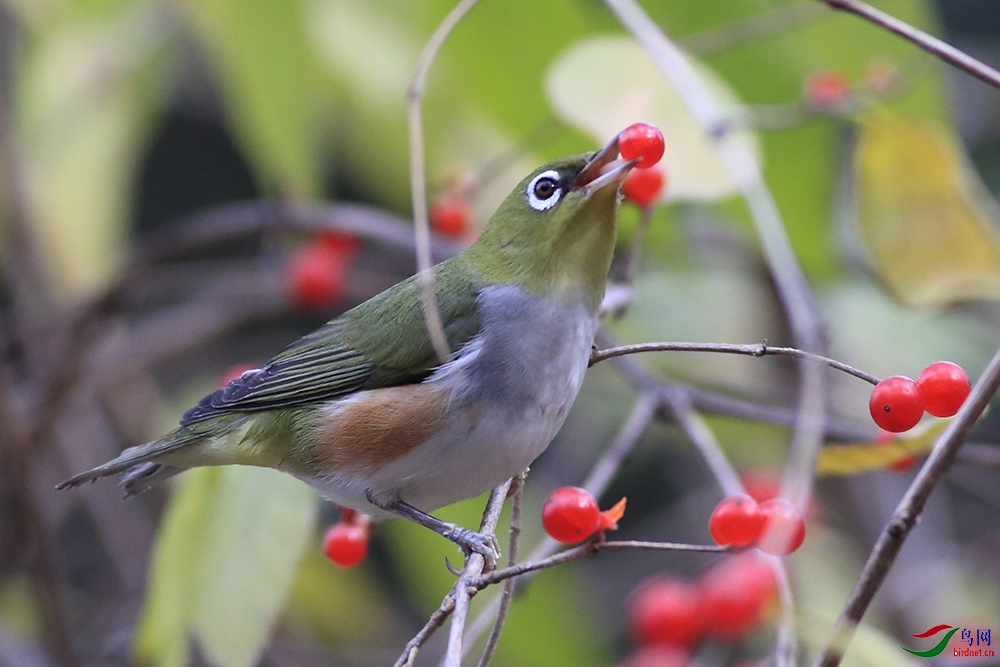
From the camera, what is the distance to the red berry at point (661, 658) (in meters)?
3.88

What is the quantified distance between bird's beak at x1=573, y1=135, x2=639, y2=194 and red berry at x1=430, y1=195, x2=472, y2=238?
1480 mm

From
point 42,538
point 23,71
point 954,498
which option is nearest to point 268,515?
point 42,538

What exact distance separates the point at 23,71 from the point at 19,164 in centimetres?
70

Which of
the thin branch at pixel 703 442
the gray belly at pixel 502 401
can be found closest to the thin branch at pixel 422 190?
the gray belly at pixel 502 401

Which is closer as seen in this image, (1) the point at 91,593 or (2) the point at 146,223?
(1) the point at 91,593

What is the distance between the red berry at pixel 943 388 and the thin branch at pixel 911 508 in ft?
1.86

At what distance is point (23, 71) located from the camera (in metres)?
5.08

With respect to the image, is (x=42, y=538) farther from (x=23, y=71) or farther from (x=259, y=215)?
(x=23, y=71)

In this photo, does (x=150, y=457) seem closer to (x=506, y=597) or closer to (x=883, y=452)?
(x=506, y=597)

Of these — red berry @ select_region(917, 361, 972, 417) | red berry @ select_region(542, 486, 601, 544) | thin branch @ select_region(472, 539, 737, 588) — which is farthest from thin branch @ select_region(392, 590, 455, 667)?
red berry @ select_region(917, 361, 972, 417)

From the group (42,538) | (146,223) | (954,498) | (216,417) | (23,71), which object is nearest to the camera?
(216,417)

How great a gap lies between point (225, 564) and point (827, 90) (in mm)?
2897

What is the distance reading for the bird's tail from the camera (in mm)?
3078

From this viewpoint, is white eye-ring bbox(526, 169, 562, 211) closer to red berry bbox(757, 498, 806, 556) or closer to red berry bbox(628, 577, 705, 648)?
red berry bbox(757, 498, 806, 556)
